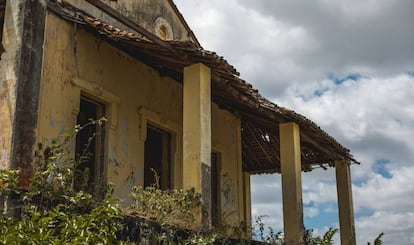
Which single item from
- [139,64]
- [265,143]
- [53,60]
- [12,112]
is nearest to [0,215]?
[12,112]

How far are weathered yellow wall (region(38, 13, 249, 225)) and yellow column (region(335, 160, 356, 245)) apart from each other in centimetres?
323

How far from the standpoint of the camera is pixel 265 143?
13.5m

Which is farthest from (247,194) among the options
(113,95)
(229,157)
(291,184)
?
(113,95)

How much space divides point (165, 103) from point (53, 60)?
108 inches

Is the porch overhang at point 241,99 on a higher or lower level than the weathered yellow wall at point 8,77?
higher

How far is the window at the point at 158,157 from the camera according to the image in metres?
10.6

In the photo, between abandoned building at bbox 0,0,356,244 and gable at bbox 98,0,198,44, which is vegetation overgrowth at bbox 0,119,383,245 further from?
gable at bbox 98,0,198,44

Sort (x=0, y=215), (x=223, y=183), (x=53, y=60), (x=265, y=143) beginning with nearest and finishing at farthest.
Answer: (x=0, y=215) → (x=53, y=60) → (x=223, y=183) → (x=265, y=143)

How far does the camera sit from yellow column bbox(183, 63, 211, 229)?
25.9 ft

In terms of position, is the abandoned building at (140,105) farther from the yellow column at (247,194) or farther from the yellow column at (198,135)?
the yellow column at (247,194)

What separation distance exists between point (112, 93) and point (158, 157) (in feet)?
6.48

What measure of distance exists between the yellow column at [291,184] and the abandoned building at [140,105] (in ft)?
0.06

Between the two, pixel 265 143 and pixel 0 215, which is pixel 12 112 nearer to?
pixel 0 215

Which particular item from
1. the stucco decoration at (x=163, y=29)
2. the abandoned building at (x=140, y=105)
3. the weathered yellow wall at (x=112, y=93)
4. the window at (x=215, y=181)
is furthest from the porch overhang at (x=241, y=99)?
the stucco decoration at (x=163, y=29)
